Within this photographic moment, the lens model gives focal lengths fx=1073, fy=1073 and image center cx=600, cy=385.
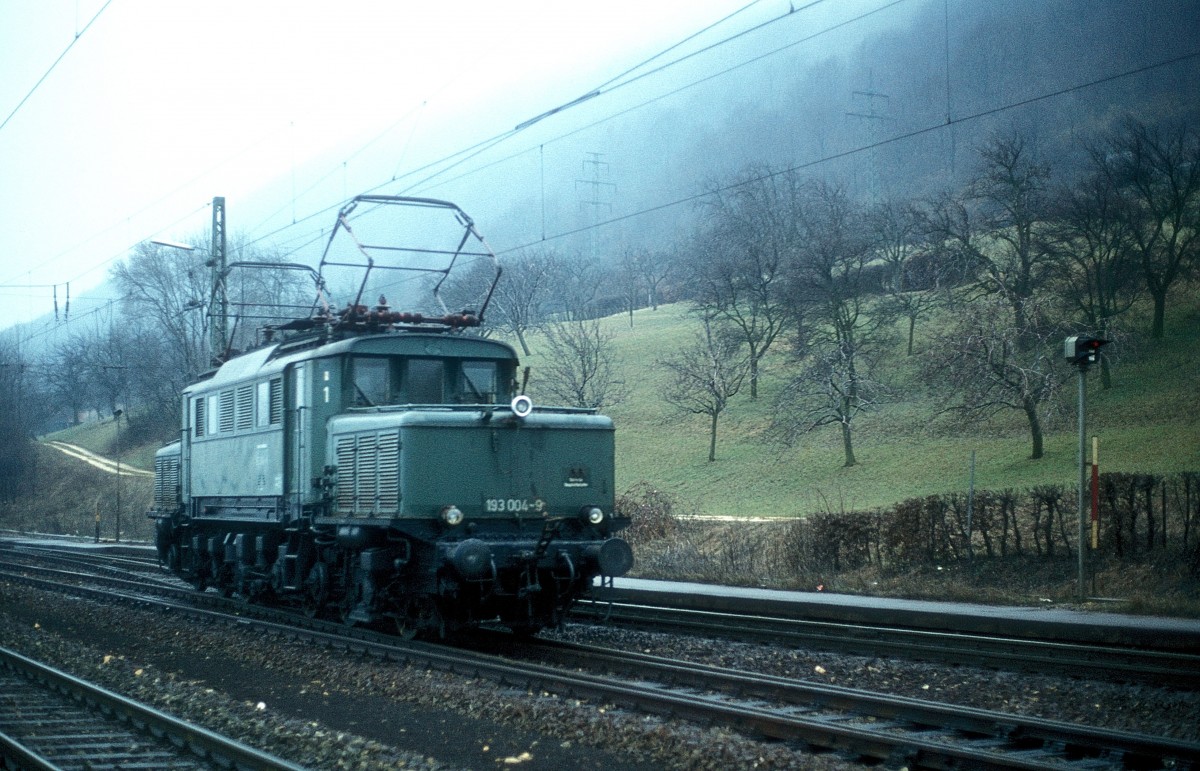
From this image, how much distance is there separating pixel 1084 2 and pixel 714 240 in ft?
97.0

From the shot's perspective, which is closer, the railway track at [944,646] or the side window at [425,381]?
the railway track at [944,646]

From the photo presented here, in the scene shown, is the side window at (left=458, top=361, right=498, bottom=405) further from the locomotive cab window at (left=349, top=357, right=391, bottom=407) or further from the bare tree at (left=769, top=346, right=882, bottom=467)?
the bare tree at (left=769, top=346, right=882, bottom=467)

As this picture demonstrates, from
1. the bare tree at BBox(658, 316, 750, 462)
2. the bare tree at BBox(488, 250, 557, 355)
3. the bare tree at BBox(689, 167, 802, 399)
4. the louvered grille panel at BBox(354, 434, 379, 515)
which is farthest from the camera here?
the bare tree at BBox(488, 250, 557, 355)

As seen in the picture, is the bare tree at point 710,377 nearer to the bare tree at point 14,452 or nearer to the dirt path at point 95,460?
the dirt path at point 95,460

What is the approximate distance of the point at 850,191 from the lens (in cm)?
8856

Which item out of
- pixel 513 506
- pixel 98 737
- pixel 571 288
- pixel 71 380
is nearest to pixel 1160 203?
pixel 513 506

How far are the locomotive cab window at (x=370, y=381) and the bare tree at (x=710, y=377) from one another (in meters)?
26.0

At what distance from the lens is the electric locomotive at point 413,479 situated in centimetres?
1226

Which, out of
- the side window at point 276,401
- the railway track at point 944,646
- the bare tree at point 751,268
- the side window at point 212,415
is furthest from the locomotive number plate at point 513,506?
the bare tree at point 751,268

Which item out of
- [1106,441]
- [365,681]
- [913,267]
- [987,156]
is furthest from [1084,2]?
[365,681]

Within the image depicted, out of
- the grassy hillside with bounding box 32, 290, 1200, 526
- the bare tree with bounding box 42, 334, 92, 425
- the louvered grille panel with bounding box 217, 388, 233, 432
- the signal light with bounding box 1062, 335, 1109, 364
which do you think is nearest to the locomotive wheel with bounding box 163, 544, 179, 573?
the louvered grille panel with bounding box 217, 388, 233, 432

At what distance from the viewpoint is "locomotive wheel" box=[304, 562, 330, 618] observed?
1422 cm

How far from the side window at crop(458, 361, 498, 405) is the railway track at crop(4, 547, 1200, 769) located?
3.32 m

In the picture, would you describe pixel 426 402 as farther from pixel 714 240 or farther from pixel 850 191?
pixel 850 191
